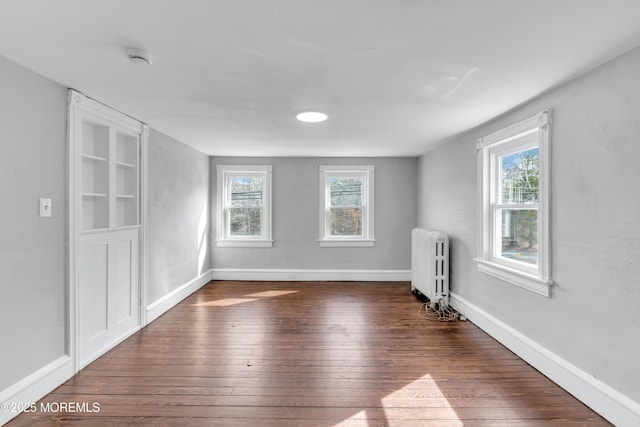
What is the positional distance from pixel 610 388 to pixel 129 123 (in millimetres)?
4422

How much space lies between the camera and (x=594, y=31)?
62.3 inches

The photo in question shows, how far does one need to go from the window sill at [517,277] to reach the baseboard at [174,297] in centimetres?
376

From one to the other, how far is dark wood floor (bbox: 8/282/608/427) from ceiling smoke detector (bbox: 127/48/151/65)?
2.22m

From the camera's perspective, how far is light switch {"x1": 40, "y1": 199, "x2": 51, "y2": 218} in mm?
2137

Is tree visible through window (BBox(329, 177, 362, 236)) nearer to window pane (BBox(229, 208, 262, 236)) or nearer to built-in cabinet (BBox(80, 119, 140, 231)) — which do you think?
window pane (BBox(229, 208, 262, 236))

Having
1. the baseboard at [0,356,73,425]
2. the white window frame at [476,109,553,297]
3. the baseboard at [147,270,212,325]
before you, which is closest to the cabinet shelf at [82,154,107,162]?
the baseboard at [0,356,73,425]

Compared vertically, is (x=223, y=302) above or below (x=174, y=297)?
below

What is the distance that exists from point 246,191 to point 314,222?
1.36 m

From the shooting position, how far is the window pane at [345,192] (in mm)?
5559

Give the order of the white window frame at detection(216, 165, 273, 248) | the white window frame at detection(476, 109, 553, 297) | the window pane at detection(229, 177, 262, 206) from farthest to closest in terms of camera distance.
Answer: the window pane at detection(229, 177, 262, 206), the white window frame at detection(216, 165, 273, 248), the white window frame at detection(476, 109, 553, 297)

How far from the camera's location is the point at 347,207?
5559 mm

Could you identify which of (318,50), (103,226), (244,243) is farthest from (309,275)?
(318,50)

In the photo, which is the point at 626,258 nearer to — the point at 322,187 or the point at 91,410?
the point at 91,410

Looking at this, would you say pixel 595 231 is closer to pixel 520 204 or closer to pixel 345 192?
pixel 520 204
